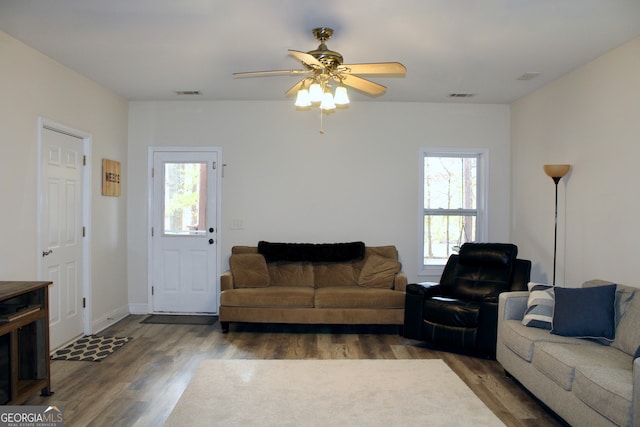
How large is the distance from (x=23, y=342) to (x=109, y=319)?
2020 mm

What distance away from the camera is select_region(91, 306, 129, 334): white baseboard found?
469 centimetres

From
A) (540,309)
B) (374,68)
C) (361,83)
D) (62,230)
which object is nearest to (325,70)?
(374,68)

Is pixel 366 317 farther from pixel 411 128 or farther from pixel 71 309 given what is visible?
pixel 71 309

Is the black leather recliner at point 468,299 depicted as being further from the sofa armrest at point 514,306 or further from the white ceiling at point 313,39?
Result: the white ceiling at point 313,39

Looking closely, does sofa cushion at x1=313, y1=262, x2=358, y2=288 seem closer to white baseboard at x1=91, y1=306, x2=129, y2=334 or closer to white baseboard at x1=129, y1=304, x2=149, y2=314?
white baseboard at x1=129, y1=304, x2=149, y2=314

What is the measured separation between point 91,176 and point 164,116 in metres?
1.31

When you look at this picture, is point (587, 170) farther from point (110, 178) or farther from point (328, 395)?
point (110, 178)

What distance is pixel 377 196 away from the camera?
551 centimetres

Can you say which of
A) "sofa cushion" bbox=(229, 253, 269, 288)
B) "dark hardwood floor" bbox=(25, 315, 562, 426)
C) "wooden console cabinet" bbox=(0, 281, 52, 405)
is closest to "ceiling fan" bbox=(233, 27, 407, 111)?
"wooden console cabinet" bbox=(0, 281, 52, 405)

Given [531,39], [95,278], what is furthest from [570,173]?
[95,278]

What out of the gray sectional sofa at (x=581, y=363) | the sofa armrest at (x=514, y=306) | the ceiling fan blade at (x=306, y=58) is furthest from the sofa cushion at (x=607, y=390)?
the ceiling fan blade at (x=306, y=58)

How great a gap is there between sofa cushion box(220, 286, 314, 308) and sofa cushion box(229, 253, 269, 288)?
224 millimetres

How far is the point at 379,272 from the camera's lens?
4.98 meters

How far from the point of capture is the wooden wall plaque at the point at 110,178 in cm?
482
